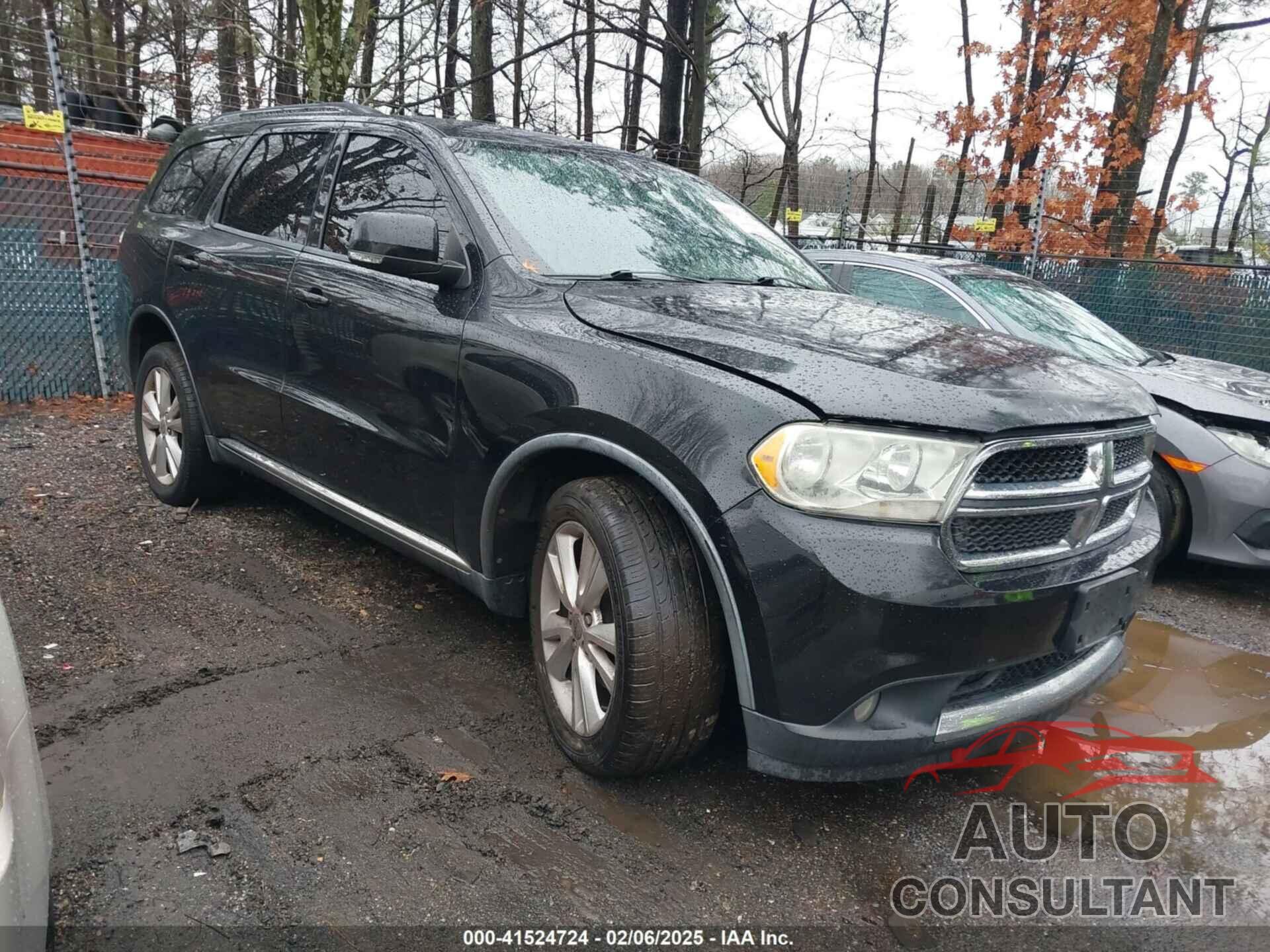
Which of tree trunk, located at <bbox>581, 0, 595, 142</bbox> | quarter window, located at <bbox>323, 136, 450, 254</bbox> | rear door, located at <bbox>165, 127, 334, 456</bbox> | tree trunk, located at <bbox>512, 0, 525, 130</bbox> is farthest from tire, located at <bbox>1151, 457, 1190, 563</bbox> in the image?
tree trunk, located at <bbox>581, 0, 595, 142</bbox>

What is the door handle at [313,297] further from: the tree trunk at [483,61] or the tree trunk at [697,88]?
the tree trunk at [483,61]

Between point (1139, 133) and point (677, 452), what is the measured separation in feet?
47.4

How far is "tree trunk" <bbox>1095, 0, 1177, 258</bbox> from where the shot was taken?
12.7 metres

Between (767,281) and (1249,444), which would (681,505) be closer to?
(767,281)

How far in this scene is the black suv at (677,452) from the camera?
2074mm

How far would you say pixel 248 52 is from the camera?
51.1 ft

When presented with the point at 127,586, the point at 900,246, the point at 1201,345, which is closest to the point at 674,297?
the point at 127,586

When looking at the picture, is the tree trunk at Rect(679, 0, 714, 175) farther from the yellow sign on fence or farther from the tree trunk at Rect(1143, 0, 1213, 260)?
the yellow sign on fence

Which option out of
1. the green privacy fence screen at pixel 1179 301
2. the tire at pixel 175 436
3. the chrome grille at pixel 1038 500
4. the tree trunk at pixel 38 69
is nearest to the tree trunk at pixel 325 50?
the tree trunk at pixel 38 69

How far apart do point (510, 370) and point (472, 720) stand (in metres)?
1.11

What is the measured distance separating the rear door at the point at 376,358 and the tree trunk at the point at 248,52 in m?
6.45

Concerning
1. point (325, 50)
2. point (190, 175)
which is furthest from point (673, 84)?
point (190, 175)

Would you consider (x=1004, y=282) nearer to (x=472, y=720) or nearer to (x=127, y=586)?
(x=472, y=720)

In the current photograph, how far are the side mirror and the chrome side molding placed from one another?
86 cm
